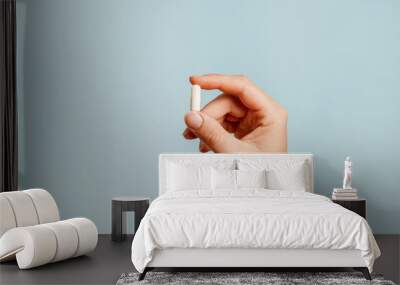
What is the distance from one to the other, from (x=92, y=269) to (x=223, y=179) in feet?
5.37

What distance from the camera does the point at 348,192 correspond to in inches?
251

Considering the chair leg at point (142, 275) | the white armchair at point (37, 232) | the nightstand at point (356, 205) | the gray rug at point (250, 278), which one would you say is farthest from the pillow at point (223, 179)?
the chair leg at point (142, 275)

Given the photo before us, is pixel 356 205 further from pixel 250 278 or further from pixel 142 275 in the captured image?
pixel 142 275

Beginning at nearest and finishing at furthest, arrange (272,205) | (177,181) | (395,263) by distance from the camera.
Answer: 1. (272,205)
2. (395,263)
3. (177,181)

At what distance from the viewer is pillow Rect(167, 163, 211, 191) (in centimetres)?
610

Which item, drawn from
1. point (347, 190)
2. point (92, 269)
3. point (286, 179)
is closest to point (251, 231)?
point (92, 269)

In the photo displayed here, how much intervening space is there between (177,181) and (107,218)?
1189mm

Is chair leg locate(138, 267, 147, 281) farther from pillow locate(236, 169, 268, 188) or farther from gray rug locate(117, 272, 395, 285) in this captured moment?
pillow locate(236, 169, 268, 188)

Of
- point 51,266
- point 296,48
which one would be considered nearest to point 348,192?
point 296,48

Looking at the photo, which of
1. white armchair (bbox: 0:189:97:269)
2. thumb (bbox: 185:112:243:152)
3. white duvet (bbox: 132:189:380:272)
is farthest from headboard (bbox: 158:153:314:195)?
white duvet (bbox: 132:189:380:272)

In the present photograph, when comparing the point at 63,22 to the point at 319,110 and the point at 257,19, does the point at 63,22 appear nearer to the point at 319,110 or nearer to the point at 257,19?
the point at 257,19

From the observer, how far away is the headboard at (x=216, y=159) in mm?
6512

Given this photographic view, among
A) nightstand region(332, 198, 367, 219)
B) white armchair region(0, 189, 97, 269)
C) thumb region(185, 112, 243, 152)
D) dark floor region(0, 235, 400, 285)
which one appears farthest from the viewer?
thumb region(185, 112, 243, 152)

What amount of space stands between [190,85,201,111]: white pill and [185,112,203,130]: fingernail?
→ 87 mm
